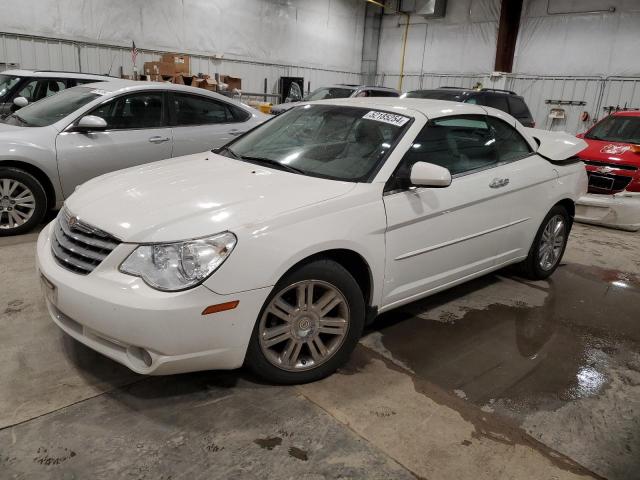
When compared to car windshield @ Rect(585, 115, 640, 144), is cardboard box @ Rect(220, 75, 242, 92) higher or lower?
higher

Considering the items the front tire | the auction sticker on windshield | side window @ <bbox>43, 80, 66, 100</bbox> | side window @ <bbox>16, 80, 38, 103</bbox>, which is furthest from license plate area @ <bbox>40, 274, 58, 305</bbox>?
side window @ <bbox>16, 80, 38, 103</bbox>

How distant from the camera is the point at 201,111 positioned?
228 inches

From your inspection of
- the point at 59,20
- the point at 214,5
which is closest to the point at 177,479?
the point at 59,20

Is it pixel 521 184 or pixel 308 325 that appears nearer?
pixel 308 325

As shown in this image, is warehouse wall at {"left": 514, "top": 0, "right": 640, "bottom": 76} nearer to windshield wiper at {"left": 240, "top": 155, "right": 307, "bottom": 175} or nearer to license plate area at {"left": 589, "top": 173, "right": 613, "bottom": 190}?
license plate area at {"left": 589, "top": 173, "right": 613, "bottom": 190}

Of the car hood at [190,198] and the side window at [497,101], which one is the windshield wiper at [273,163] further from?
the side window at [497,101]

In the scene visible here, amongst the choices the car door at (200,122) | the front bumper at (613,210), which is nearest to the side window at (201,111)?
the car door at (200,122)

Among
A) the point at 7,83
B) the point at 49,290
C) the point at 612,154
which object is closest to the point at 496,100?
the point at 612,154

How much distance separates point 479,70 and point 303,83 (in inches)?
217

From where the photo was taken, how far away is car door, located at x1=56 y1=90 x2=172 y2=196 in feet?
16.2

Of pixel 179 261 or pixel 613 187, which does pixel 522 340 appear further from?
pixel 613 187

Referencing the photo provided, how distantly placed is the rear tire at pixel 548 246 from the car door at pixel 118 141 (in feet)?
12.3

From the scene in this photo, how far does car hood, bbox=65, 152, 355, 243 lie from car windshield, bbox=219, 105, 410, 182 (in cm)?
15

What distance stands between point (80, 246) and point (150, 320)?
2.06 ft
